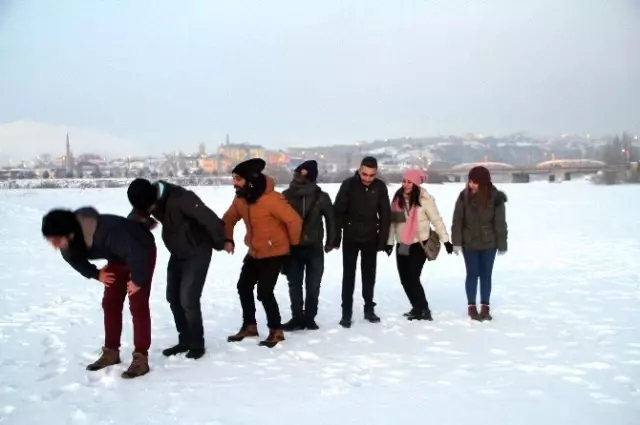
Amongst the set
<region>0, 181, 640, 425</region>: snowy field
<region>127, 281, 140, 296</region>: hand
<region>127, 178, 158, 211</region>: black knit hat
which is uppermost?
<region>127, 178, 158, 211</region>: black knit hat

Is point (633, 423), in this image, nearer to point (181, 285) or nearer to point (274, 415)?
point (274, 415)

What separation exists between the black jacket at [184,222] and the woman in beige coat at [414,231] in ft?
7.54

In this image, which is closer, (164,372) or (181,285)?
(164,372)

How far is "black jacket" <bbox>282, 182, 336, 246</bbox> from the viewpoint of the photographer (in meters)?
6.57

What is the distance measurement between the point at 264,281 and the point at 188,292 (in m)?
0.79

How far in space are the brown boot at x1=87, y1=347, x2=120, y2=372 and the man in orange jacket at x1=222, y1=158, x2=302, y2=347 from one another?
1364 mm

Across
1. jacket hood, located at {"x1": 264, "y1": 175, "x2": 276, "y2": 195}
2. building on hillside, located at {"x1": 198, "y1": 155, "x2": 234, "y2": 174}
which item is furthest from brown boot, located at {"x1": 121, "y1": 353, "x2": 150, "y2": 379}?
building on hillside, located at {"x1": 198, "y1": 155, "x2": 234, "y2": 174}

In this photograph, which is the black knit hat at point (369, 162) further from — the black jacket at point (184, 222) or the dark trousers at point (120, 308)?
the dark trousers at point (120, 308)

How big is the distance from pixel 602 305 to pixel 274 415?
5176mm

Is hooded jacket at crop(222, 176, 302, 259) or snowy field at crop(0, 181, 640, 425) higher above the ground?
hooded jacket at crop(222, 176, 302, 259)

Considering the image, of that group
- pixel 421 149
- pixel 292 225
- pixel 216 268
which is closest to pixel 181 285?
pixel 292 225

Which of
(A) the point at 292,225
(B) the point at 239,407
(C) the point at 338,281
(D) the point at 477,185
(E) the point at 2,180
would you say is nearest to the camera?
(B) the point at 239,407

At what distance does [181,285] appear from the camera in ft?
18.0

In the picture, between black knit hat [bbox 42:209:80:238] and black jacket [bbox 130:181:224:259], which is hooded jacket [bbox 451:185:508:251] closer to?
black jacket [bbox 130:181:224:259]
